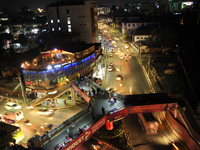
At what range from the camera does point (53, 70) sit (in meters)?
29.5

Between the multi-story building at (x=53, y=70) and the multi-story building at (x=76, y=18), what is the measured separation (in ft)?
91.4

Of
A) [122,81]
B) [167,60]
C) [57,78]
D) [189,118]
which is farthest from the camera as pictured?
[167,60]

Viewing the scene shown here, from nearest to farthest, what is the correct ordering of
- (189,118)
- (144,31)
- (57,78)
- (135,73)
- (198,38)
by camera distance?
(189,118), (57,78), (135,73), (198,38), (144,31)

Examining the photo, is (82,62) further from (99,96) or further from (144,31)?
(144,31)

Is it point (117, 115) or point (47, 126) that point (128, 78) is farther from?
point (47, 126)

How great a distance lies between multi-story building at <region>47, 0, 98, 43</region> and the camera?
198 feet

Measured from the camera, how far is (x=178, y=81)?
33.7 metres

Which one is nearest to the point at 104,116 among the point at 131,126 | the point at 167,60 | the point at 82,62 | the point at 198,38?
the point at 131,126

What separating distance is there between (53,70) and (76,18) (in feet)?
123

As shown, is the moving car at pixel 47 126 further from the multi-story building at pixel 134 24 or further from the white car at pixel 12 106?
the multi-story building at pixel 134 24

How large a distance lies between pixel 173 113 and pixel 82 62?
65.1ft

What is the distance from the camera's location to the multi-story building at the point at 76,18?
198ft

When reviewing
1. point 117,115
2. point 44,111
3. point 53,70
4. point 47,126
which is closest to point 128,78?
point 53,70

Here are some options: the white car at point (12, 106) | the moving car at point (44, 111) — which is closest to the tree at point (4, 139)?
the moving car at point (44, 111)
